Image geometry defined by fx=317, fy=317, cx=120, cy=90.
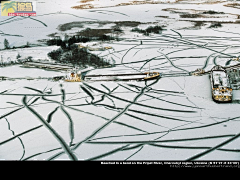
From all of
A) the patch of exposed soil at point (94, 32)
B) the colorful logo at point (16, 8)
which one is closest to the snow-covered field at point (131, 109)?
the patch of exposed soil at point (94, 32)

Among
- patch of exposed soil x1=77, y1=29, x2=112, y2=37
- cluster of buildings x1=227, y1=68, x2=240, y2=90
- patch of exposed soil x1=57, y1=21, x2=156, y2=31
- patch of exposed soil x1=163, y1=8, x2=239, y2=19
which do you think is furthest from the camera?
patch of exposed soil x1=163, y1=8, x2=239, y2=19

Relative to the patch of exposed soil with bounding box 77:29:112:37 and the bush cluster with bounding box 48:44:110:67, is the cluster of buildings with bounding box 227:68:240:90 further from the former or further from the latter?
the patch of exposed soil with bounding box 77:29:112:37

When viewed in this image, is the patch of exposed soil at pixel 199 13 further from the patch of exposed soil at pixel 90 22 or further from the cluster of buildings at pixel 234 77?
the cluster of buildings at pixel 234 77

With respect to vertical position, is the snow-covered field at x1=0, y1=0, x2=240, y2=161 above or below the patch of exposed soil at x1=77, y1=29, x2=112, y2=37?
below

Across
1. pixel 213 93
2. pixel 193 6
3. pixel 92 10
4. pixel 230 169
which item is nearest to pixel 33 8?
pixel 92 10

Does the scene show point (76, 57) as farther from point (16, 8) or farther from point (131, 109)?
point (16, 8)

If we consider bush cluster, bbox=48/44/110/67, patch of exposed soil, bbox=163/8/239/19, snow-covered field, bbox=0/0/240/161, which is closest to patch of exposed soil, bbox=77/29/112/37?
snow-covered field, bbox=0/0/240/161
